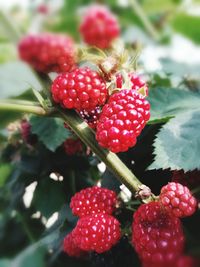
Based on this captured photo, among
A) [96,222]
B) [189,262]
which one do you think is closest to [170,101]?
[96,222]

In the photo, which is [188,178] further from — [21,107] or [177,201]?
[21,107]

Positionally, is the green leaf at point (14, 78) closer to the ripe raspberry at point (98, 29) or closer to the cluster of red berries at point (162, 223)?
the ripe raspberry at point (98, 29)

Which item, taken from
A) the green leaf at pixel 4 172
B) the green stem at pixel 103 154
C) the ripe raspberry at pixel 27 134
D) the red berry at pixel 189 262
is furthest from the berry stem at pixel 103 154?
the green leaf at pixel 4 172

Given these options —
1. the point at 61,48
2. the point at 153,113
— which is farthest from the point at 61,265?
the point at 61,48

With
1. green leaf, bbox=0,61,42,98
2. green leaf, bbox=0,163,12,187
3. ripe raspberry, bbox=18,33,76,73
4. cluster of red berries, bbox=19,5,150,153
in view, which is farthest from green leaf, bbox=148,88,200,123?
green leaf, bbox=0,163,12,187

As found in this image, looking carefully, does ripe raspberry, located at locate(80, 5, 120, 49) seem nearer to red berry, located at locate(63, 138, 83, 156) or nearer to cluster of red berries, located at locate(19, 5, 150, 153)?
red berry, located at locate(63, 138, 83, 156)

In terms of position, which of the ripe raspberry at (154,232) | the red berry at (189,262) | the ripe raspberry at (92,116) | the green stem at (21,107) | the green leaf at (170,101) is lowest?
the green leaf at (170,101)
